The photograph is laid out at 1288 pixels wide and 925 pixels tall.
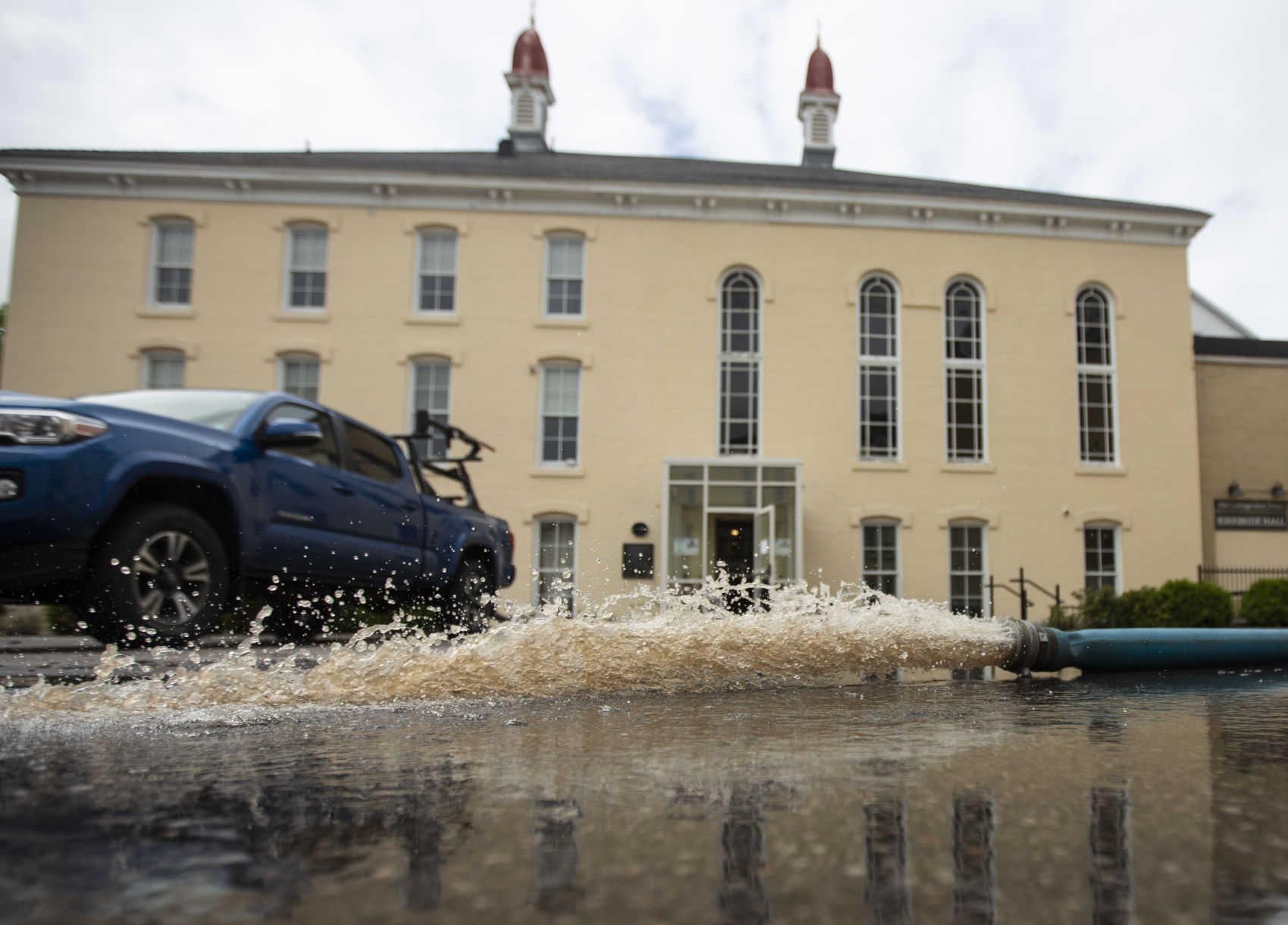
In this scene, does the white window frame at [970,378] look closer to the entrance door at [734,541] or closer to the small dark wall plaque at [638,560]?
the entrance door at [734,541]

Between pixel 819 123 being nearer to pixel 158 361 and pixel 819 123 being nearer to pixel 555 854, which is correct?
pixel 158 361

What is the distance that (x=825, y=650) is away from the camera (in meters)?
5.61

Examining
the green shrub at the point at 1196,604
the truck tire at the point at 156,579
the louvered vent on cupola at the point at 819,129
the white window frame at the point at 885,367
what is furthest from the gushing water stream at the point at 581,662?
the louvered vent on cupola at the point at 819,129

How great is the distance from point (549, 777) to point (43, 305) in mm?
20629

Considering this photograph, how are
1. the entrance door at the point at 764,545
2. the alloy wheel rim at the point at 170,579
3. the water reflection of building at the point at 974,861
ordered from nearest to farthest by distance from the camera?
the water reflection of building at the point at 974,861
the alloy wheel rim at the point at 170,579
the entrance door at the point at 764,545

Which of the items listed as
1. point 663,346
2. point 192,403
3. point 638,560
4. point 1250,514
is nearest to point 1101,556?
point 1250,514

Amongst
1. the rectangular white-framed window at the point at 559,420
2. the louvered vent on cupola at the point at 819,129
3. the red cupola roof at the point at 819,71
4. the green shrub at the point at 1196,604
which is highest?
the red cupola roof at the point at 819,71

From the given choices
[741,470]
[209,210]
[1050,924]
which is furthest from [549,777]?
[209,210]

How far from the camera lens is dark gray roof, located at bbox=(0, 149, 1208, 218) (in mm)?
18500

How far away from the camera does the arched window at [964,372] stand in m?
19.2

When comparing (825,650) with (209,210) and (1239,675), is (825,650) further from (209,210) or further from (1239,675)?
(209,210)

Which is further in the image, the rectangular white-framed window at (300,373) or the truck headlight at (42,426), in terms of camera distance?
the rectangular white-framed window at (300,373)

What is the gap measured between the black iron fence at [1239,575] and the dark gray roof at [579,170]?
8.10 metres

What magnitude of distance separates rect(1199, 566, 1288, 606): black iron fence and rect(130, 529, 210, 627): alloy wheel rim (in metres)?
21.0
